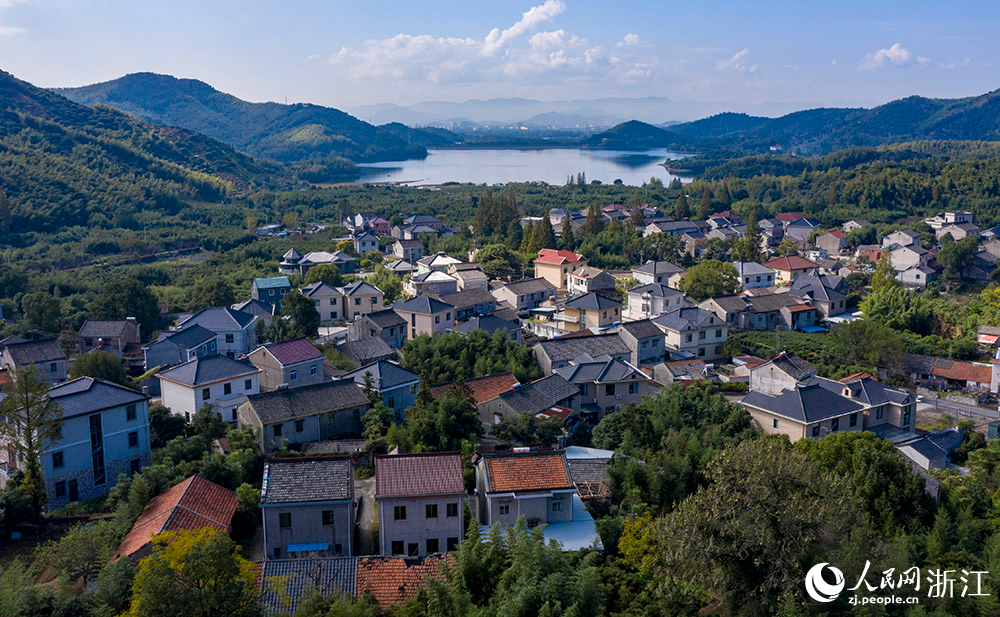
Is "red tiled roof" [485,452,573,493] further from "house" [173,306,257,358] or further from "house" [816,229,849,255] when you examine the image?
"house" [816,229,849,255]

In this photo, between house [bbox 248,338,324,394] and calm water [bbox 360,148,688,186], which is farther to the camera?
calm water [bbox 360,148,688,186]

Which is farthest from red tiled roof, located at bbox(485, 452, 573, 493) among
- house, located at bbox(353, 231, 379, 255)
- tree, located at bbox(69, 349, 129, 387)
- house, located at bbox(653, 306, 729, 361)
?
house, located at bbox(353, 231, 379, 255)

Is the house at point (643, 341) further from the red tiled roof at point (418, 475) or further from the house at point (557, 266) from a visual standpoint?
the red tiled roof at point (418, 475)

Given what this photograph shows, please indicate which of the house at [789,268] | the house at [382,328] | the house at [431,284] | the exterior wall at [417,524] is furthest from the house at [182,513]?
the house at [789,268]

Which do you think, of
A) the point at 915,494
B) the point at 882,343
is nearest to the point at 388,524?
the point at 915,494

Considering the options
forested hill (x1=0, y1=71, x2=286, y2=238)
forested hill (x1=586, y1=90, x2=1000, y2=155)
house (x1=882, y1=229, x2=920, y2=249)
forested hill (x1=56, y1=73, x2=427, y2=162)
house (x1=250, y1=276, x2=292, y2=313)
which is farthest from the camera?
forested hill (x1=586, y1=90, x2=1000, y2=155)

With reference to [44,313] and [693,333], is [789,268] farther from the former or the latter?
[44,313]
